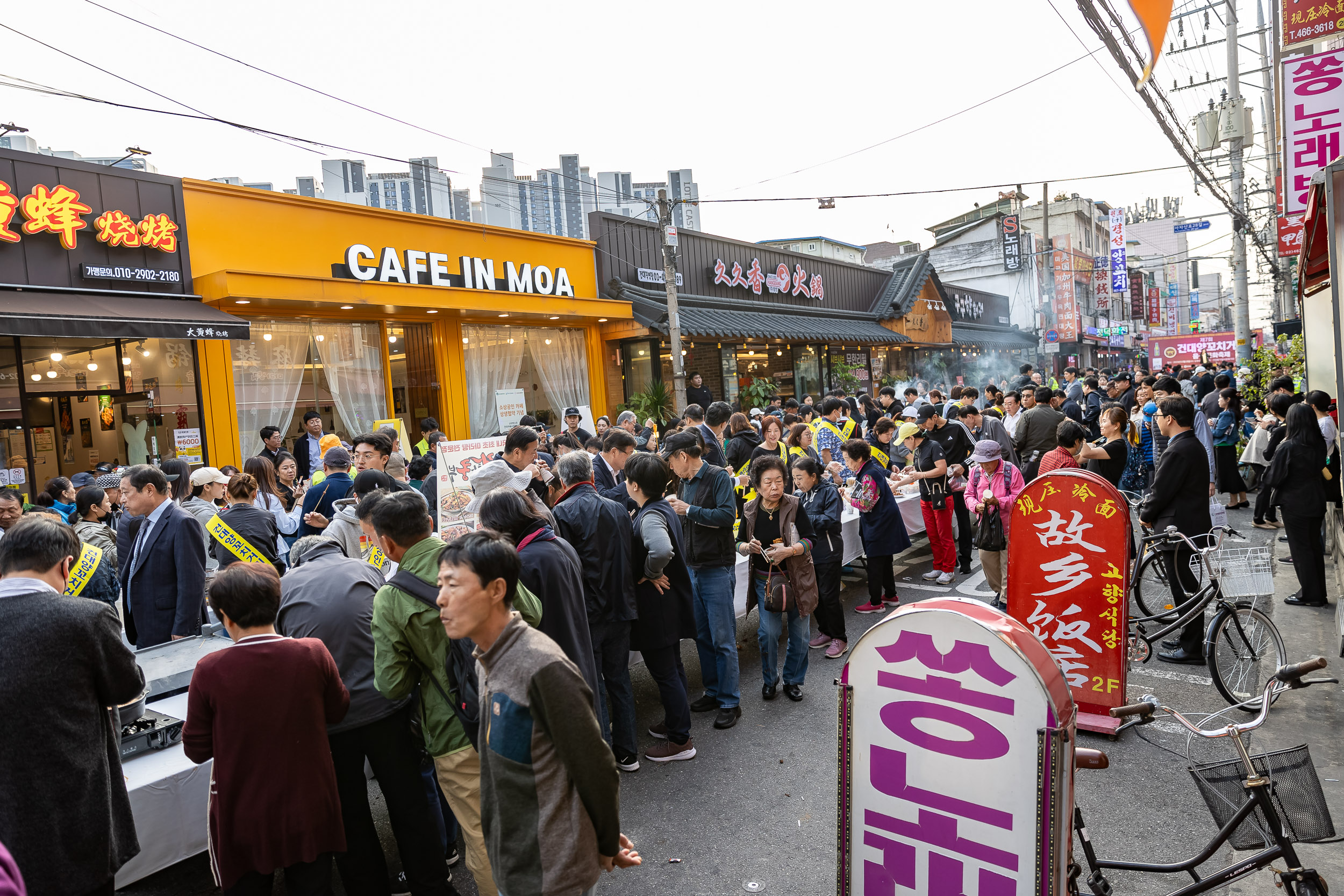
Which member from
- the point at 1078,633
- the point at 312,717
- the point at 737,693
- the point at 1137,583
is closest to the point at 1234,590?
the point at 1078,633

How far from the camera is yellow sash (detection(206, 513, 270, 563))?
4.84 m

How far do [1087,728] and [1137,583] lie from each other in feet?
7.05

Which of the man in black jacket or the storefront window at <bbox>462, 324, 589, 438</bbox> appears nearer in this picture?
the man in black jacket

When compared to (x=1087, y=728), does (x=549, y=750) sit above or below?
above

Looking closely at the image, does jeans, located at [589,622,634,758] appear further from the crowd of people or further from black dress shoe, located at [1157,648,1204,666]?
black dress shoe, located at [1157,648,1204,666]

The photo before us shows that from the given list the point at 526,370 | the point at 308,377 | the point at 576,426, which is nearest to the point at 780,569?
the point at 576,426

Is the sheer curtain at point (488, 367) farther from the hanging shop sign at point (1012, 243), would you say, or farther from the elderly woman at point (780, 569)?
the hanging shop sign at point (1012, 243)

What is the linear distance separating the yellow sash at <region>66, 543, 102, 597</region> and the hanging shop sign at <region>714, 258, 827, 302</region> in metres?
16.6

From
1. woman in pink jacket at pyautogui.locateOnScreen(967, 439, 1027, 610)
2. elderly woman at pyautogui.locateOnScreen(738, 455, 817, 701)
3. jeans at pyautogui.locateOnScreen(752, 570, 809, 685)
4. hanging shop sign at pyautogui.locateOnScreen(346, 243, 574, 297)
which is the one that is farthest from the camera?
hanging shop sign at pyautogui.locateOnScreen(346, 243, 574, 297)

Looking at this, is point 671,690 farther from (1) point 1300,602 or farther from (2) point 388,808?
(1) point 1300,602

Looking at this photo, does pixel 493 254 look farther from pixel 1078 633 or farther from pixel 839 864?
pixel 839 864

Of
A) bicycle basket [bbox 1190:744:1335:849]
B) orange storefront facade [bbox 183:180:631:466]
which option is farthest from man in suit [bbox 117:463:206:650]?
orange storefront facade [bbox 183:180:631:466]

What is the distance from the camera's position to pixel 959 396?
13.2 metres

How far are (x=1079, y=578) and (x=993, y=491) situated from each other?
6.61ft
